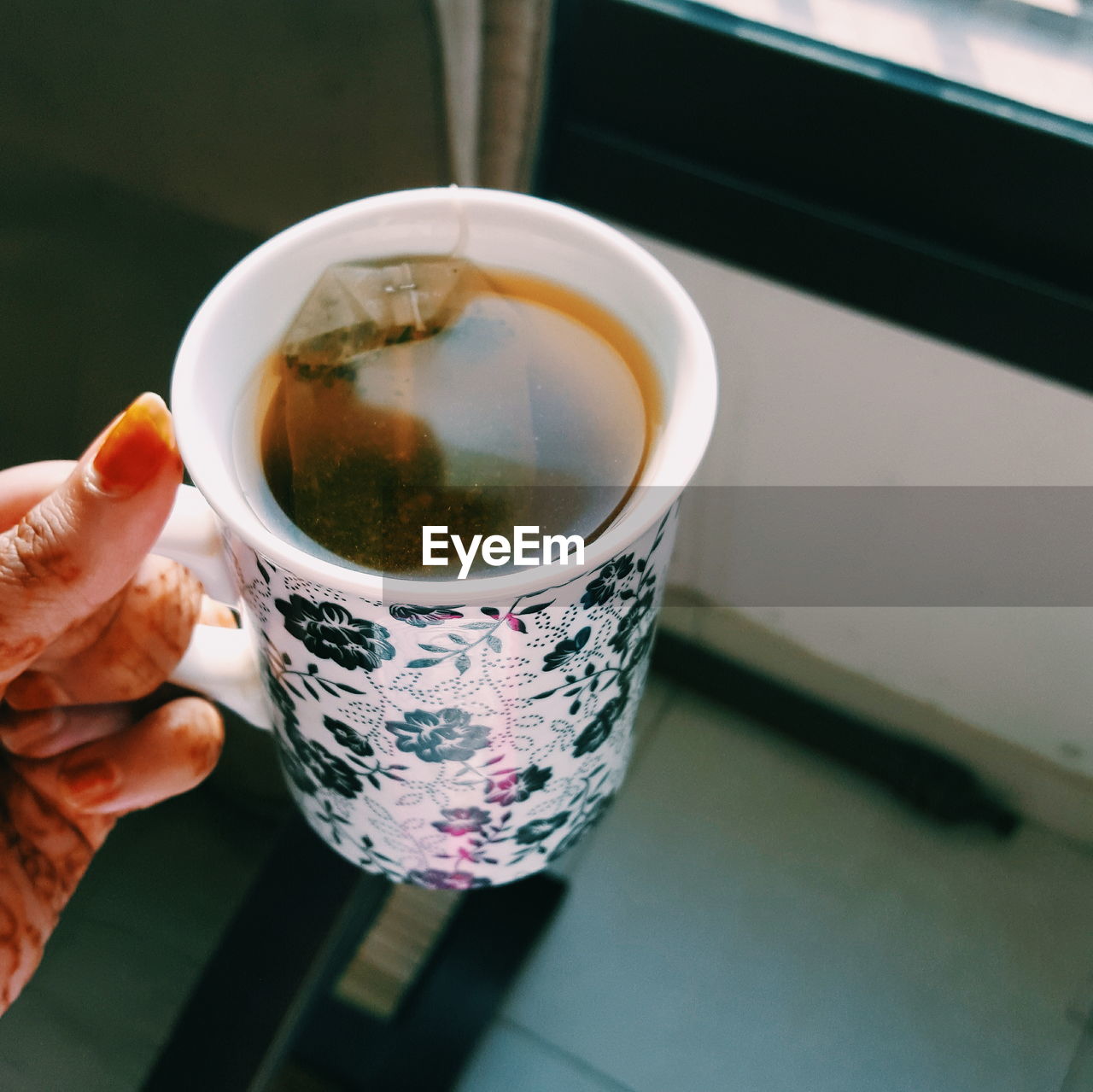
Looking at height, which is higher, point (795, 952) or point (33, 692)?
point (33, 692)

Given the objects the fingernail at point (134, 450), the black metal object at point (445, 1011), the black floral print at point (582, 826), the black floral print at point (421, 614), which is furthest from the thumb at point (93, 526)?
the black metal object at point (445, 1011)

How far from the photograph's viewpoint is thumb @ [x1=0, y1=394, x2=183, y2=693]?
34 cm

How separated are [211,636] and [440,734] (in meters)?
0.15

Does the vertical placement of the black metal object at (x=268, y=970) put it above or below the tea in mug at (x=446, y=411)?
below

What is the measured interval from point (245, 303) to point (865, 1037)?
68 cm

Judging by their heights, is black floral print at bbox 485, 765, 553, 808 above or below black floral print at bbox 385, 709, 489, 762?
below

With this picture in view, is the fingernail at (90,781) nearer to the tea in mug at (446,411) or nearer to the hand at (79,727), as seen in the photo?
the hand at (79,727)

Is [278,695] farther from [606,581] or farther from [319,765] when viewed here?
[606,581]

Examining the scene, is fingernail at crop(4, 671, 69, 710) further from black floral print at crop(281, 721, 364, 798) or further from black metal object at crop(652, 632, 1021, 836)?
black metal object at crop(652, 632, 1021, 836)

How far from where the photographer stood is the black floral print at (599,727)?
0.39 m

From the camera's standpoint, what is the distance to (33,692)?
1.48 ft

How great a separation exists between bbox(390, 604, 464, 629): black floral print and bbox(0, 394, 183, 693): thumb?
0.10 metres

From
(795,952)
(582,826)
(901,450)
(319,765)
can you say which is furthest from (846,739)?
(319,765)

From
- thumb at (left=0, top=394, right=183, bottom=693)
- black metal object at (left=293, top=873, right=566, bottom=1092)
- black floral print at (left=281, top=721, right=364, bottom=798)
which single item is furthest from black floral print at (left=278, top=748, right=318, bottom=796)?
black metal object at (left=293, top=873, right=566, bottom=1092)
